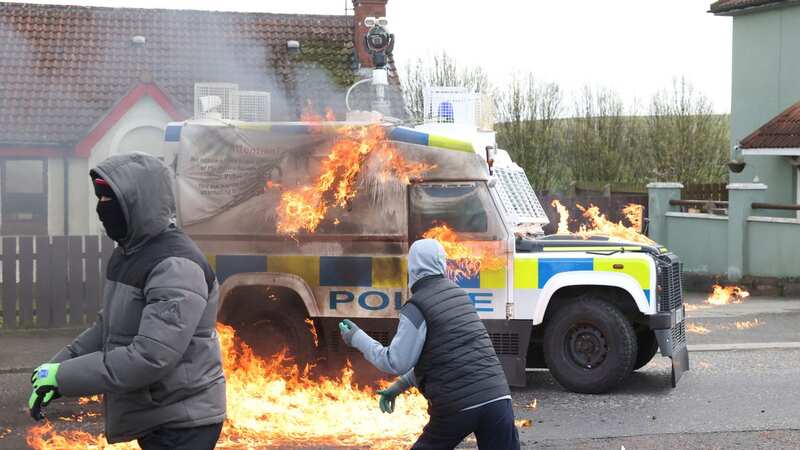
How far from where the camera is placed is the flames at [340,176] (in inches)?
339

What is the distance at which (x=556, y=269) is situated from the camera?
886cm

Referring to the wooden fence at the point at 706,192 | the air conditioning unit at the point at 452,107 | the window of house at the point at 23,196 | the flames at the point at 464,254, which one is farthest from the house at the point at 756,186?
the window of house at the point at 23,196

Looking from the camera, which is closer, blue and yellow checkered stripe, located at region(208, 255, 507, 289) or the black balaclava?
the black balaclava

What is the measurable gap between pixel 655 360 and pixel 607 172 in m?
25.2

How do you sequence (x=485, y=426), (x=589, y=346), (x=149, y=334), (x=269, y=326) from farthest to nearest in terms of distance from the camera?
1. (x=589, y=346)
2. (x=269, y=326)
3. (x=485, y=426)
4. (x=149, y=334)

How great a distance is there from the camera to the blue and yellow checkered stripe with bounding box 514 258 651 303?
29.0 ft

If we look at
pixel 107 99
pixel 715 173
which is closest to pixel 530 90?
pixel 715 173

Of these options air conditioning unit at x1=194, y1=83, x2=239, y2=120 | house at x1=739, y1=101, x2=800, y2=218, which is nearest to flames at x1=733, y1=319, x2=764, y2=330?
air conditioning unit at x1=194, y1=83, x2=239, y2=120

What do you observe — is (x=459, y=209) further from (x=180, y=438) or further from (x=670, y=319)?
(x=180, y=438)

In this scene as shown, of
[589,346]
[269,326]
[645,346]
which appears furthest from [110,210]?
[645,346]

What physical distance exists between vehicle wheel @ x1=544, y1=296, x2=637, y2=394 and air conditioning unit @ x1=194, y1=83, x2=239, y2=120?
348cm

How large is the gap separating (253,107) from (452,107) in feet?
6.06

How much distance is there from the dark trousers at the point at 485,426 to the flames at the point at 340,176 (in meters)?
4.08

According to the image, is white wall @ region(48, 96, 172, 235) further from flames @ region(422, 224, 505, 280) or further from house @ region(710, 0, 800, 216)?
house @ region(710, 0, 800, 216)
